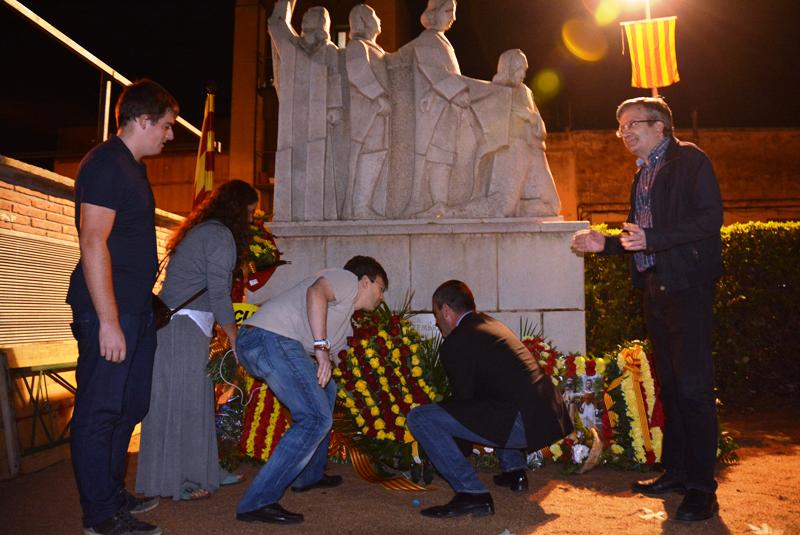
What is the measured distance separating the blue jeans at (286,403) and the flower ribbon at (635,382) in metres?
2.25

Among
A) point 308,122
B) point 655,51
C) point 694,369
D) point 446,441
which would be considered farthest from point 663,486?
point 655,51

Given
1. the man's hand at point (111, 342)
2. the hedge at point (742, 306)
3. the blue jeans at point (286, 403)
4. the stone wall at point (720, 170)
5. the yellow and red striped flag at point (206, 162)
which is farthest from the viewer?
the stone wall at point (720, 170)

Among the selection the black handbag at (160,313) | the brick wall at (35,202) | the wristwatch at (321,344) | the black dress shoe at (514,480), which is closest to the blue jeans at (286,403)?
the wristwatch at (321,344)

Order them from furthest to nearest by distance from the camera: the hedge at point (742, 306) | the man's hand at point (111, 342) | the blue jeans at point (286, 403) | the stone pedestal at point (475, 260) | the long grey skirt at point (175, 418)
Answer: the hedge at point (742, 306) → the stone pedestal at point (475, 260) → the long grey skirt at point (175, 418) → the blue jeans at point (286, 403) → the man's hand at point (111, 342)

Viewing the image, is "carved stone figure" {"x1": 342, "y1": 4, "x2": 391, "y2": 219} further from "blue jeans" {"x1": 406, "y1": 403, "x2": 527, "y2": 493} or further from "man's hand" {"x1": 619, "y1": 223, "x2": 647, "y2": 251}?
"man's hand" {"x1": 619, "y1": 223, "x2": 647, "y2": 251}

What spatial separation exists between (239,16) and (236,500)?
18.8 meters

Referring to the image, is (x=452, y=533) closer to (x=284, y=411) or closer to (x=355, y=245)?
(x=284, y=411)

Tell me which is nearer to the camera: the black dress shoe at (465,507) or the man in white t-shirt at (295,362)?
the man in white t-shirt at (295,362)

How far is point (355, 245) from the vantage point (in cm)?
543

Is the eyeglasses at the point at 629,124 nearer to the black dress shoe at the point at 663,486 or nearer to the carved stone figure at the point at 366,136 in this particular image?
the black dress shoe at the point at 663,486

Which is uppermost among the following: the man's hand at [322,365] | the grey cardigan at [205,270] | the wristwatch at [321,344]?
the grey cardigan at [205,270]

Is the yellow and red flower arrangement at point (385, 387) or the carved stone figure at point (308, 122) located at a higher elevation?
the carved stone figure at point (308, 122)

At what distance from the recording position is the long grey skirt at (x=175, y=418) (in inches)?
135

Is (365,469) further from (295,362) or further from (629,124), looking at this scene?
(629,124)
